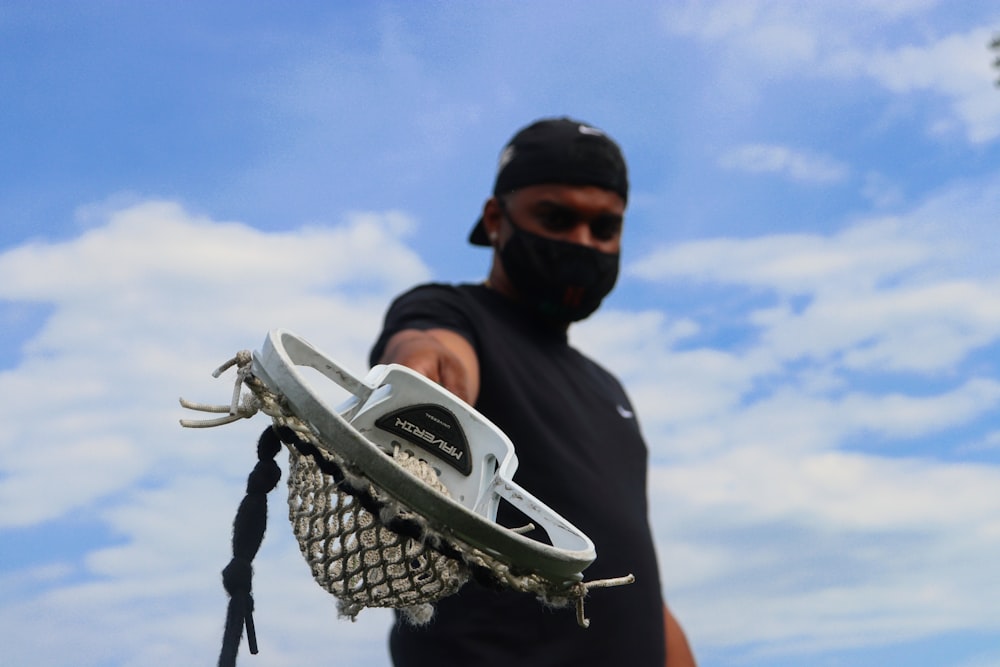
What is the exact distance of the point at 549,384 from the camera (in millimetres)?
3777

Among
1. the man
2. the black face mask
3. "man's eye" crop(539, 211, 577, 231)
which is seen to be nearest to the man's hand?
the man

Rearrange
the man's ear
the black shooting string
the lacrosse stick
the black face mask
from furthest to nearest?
1. the man's ear
2. the black face mask
3. the black shooting string
4. the lacrosse stick

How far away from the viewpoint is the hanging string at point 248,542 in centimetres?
171

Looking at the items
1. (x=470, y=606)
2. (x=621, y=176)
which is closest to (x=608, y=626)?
(x=470, y=606)

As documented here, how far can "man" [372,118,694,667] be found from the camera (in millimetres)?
3139

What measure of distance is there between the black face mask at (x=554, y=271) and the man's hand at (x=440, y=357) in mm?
711

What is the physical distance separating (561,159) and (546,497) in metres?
1.34

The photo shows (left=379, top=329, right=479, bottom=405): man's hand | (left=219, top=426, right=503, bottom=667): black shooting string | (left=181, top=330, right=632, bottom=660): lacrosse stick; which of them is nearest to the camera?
(left=181, top=330, right=632, bottom=660): lacrosse stick

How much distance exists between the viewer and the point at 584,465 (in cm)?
358

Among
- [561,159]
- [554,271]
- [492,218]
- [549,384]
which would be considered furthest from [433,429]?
[492,218]

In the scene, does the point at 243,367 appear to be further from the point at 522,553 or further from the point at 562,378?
the point at 562,378

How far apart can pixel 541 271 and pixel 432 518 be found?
251 centimetres

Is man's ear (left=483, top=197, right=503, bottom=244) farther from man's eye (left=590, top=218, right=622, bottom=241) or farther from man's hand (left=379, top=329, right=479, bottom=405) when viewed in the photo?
man's hand (left=379, top=329, right=479, bottom=405)

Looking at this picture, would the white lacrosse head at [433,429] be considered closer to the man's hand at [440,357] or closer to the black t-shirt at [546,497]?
the man's hand at [440,357]
